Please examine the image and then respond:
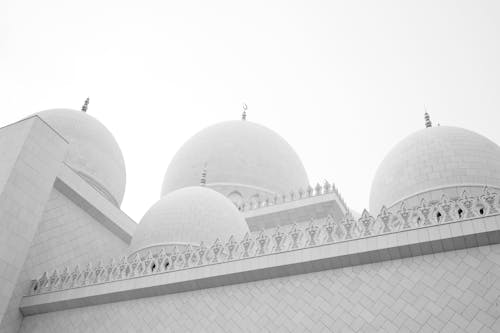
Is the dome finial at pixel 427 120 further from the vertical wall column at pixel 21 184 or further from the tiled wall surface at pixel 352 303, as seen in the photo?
the vertical wall column at pixel 21 184

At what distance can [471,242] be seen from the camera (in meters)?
5.12

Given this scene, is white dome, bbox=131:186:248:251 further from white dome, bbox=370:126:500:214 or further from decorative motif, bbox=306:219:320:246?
white dome, bbox=370:126:500:214

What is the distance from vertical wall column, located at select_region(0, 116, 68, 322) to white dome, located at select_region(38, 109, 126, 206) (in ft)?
8.84

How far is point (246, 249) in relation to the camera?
6211mm

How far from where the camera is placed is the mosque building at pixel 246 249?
16.9 feet

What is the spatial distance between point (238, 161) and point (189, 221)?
406 centimetres

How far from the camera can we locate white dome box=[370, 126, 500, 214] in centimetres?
876

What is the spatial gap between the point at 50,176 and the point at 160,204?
6.69 ft

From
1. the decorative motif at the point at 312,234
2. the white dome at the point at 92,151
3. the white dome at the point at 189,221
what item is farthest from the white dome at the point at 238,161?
the decorative motif at the point at 312,234

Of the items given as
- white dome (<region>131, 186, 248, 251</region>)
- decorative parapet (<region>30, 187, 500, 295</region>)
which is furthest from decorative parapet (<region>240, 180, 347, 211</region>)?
decorative parapet (<region>30, 187, 500, 295</region>)

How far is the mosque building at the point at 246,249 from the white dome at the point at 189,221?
23mm

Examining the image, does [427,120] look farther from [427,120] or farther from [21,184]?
[21,184]

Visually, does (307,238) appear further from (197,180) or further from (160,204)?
(197,180)

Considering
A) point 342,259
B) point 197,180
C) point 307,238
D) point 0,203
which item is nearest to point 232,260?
point 307,238
